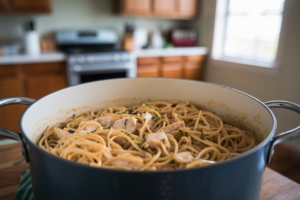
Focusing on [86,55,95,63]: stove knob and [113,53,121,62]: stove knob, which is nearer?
[86,55,95,63]: stove knob

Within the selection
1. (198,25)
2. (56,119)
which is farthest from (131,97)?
(198,25)

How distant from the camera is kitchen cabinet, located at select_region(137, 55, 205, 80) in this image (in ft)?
12.6

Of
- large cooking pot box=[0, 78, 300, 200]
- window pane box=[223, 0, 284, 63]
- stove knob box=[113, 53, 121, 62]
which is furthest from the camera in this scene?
stove knob box=[113, 53, 121, 62]

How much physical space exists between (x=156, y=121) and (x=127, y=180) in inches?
33.1

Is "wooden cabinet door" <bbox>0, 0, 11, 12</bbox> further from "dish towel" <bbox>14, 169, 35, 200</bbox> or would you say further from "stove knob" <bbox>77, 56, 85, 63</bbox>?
"dish towel" <bbox>14, 169, 35, 200</bbox>

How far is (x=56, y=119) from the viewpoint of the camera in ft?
4.36

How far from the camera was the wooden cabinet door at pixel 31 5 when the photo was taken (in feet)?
10.3

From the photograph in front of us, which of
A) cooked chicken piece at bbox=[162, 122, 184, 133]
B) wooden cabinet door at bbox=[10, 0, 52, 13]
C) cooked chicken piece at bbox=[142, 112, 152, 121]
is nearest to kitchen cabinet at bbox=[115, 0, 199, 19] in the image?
wooden cabinet door at bbox=[10, 0, 52, 13]

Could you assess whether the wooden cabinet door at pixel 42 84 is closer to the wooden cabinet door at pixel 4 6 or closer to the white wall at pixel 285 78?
the wooden cabinet door at pixel 4 6

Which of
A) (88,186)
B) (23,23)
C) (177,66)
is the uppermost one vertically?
(23,23)

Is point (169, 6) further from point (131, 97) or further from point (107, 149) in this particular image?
point (107, 149)

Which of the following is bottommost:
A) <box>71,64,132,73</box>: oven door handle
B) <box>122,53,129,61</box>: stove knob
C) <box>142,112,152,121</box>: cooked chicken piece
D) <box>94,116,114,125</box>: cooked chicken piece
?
<box>71,64,132,73</box>: oven door handle

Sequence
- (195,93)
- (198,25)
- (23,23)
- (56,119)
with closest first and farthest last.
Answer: (56,119)
(195,93)
(23,23)
(198,25)

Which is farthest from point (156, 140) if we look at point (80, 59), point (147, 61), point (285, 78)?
point (147, 61)
